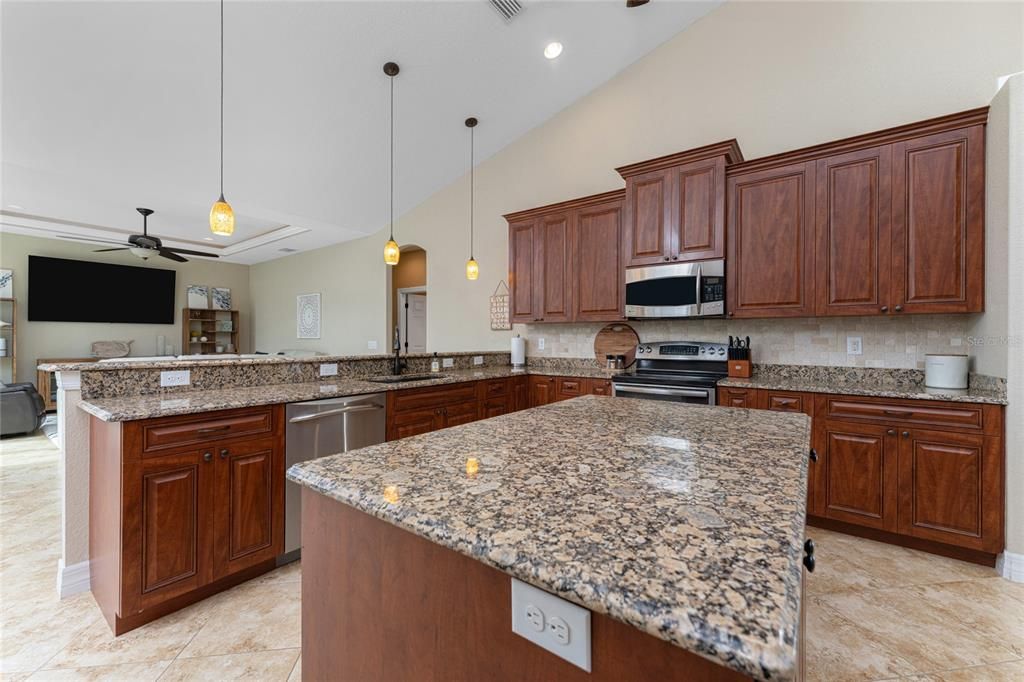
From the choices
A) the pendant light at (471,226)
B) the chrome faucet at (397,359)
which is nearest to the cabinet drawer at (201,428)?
the chrome faucet at (397,359)

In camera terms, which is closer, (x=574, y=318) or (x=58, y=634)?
(x=58, y=634)

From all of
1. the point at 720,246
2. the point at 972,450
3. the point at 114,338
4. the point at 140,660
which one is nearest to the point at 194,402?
the point at 140,660

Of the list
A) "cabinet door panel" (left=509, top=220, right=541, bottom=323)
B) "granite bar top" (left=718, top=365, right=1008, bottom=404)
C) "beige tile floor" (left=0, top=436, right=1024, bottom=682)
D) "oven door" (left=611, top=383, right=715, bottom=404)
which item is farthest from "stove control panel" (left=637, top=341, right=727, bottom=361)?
"beige tile floor" (left=0, top=436, right=1024, bottom=682)

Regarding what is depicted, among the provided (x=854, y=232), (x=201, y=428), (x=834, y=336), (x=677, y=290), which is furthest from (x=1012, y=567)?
(x=201, y=428)

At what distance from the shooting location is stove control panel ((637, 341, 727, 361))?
346 centimetres

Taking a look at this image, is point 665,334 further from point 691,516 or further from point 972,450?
point 691,516

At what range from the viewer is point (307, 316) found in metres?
7.53

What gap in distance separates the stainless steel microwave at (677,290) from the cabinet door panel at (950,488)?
1.34m

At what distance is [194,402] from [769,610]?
90.7 inches

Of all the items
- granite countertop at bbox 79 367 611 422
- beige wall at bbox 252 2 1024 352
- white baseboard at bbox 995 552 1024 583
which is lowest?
white baseboard at bbox 995 552 1024 583

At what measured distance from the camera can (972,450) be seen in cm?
218

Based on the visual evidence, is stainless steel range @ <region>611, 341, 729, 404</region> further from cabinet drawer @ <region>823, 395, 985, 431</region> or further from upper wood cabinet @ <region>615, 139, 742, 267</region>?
upper wood cabinet @ <region>615, 139, 742, 267</region>

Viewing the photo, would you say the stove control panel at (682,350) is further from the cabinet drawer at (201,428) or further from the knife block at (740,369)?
the cabinet drawer at (201,428)

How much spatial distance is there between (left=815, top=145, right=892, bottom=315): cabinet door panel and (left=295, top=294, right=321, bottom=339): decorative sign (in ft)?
22.8
